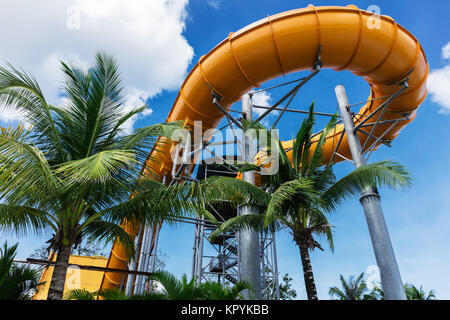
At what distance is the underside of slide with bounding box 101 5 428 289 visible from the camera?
7.08 m

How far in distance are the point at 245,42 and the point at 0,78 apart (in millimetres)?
5028

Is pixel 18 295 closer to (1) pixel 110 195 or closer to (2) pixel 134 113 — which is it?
(1) pixel 110 195

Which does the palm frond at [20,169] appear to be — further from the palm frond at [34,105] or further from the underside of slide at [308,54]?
the underside of slide at [308,54]

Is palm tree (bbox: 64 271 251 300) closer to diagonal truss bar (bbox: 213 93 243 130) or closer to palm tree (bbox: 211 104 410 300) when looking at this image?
palm tree (bbox: 211 104 410 300)

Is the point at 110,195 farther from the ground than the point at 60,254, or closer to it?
farther from the ground

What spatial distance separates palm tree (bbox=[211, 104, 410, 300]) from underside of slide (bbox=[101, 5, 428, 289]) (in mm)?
1673

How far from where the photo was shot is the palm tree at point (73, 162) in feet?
13.6

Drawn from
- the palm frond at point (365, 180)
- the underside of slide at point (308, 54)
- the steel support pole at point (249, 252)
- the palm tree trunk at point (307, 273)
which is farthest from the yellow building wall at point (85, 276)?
the palm frond at point (365, 180)

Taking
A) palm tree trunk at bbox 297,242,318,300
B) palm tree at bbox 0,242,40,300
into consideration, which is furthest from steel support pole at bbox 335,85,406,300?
palm tree at bbox 0,242,40,300

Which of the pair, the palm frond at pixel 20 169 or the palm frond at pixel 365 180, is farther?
the palm frond at pixel 365 180

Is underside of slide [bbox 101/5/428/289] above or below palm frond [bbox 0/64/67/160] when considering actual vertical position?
above

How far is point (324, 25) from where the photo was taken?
7.02 m

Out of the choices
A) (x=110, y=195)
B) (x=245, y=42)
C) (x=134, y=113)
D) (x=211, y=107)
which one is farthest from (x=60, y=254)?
(x=245, y=42)
